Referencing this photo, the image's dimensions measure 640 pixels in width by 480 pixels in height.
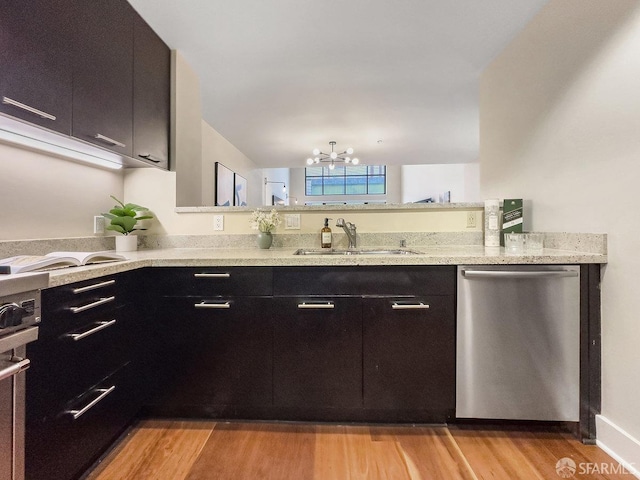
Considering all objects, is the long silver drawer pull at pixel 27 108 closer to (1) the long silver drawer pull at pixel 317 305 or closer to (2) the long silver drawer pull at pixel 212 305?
(2) the long silver drawer pull at pixel 212 305

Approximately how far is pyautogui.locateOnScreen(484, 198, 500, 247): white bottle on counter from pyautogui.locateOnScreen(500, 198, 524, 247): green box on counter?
0.15 feet

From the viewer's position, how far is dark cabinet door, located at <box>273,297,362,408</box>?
150 centimetres

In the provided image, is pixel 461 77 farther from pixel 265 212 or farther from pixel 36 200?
pixel 36 200

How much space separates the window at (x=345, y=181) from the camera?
11.6m

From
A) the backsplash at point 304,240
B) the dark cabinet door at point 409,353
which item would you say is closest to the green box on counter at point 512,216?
the backsplash at point 304,240

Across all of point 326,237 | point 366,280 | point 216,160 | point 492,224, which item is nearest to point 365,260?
point 366,280

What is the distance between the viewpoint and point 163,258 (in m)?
1.52

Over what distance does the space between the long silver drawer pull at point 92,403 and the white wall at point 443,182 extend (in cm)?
556

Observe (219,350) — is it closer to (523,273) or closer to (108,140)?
(108,140)

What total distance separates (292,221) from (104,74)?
128 centimetres

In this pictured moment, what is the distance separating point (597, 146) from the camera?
1.44 meters

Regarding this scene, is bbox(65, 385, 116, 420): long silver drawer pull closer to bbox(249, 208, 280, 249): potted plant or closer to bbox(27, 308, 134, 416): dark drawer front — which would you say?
bbox(27, 308, 134, 416): dark drawer front

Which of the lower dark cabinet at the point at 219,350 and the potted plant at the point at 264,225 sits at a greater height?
the potted plant at the point at 264,225

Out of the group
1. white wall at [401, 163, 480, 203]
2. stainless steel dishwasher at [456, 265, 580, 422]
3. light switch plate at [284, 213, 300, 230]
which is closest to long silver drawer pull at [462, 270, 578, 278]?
stainless steel dishwasher at [456, 265, 580, 422]
